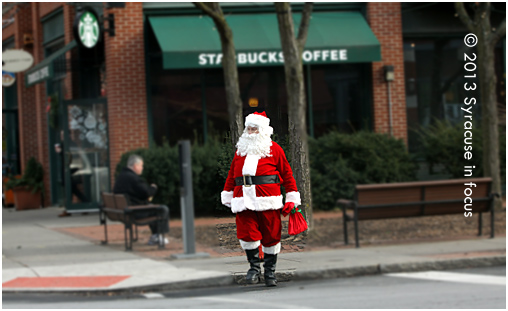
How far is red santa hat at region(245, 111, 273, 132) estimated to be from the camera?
0.73m

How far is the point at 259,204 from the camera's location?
730 millimetres

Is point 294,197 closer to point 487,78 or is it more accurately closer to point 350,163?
point 487,78

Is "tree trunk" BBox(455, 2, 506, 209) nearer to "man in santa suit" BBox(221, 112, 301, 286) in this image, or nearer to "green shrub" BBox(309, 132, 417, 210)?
"green shrub" BBox(309, 132, 417, 210)

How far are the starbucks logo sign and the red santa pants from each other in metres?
14.1

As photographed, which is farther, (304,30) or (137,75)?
(137,75)

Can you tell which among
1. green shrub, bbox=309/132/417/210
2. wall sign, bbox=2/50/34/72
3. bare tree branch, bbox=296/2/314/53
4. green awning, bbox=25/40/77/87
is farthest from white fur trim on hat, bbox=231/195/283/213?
wall sign, bbox=2/50/34/72

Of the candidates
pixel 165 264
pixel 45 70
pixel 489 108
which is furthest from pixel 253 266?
pixel 45 70

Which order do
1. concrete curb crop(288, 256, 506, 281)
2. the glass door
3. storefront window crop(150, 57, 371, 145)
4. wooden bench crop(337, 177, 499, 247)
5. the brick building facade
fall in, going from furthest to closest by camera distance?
1. the glass door
2. storefront window crop(150, 57, 371, 145)
3. the brick building facade
4. wooden bench crop(337, 177, 499, 247)
5. concrete curb crop(288, 256, 506, 281)

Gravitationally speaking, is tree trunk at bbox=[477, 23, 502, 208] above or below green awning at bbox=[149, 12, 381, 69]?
below

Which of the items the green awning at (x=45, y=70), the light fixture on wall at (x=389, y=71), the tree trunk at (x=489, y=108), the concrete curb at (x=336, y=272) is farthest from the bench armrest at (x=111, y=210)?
the light fixture on wall at (x=389, y=71)

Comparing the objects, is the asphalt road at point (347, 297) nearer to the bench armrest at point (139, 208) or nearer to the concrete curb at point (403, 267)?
the concrete curb at point (403, 267)

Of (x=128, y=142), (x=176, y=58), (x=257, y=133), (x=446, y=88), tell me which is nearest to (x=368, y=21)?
(x=446, y=88)

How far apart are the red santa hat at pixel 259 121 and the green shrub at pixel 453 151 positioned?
48.2ft

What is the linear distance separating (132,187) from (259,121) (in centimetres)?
1024
